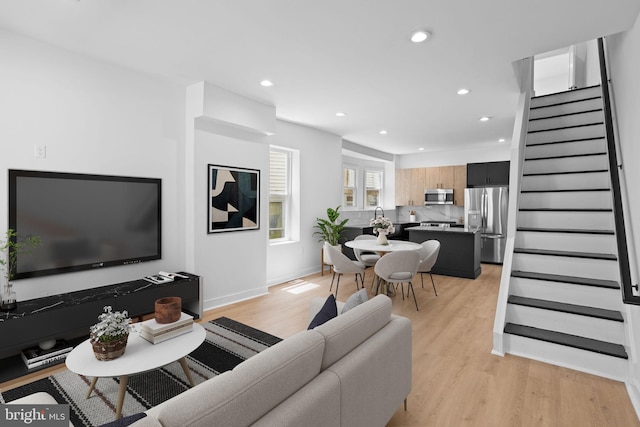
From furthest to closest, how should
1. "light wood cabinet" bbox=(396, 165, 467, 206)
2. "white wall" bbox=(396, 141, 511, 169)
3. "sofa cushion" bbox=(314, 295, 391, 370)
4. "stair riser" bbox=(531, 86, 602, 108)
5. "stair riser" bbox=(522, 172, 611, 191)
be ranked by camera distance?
"light wood cabinet" bbox=(396, 165, 467, 206) → "white wall" bbox=(396, 141, 511, 169) → "stair riser" bbox=(531, 86, 602, 108) → "stair riser" bbox=(522, 172, 611, 191) → "sofa cushion" bbox=(314, 295, 391, 370)

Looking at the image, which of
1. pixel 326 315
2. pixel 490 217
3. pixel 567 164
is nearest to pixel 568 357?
pixel 326 315

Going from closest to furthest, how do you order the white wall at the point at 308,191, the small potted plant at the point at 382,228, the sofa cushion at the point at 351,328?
the sofa cushion at the point at 351,328 → the small potted plant at the point at 382,228 → the white wall at the point at 308,191

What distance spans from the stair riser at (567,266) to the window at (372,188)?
516cm

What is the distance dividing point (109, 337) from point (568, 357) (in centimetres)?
341

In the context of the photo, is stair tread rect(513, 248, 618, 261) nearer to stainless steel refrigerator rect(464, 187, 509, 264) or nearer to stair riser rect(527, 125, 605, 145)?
stair riser rect(527, 125, 605, 145)

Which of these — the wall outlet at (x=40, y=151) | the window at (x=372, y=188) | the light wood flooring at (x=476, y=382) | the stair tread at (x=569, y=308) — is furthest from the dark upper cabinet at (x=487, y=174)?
the wall outlet at (x=40, y=151)

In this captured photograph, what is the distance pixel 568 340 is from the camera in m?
2.74

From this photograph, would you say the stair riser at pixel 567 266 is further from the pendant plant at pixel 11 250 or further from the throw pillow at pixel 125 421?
the pendant plant at pixel 11 250

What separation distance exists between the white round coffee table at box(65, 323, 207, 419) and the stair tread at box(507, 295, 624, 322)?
287 cm

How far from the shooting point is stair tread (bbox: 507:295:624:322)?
2.70 metres

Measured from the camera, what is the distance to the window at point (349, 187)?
7786 mm

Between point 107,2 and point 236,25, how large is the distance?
880 mm

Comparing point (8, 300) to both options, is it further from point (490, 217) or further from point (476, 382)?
point (490, 217)

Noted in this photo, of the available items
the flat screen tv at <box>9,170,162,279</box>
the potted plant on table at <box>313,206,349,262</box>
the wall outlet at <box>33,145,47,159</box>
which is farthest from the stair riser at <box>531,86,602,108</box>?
the wall outlet at <box>33,145,47,159</box>
